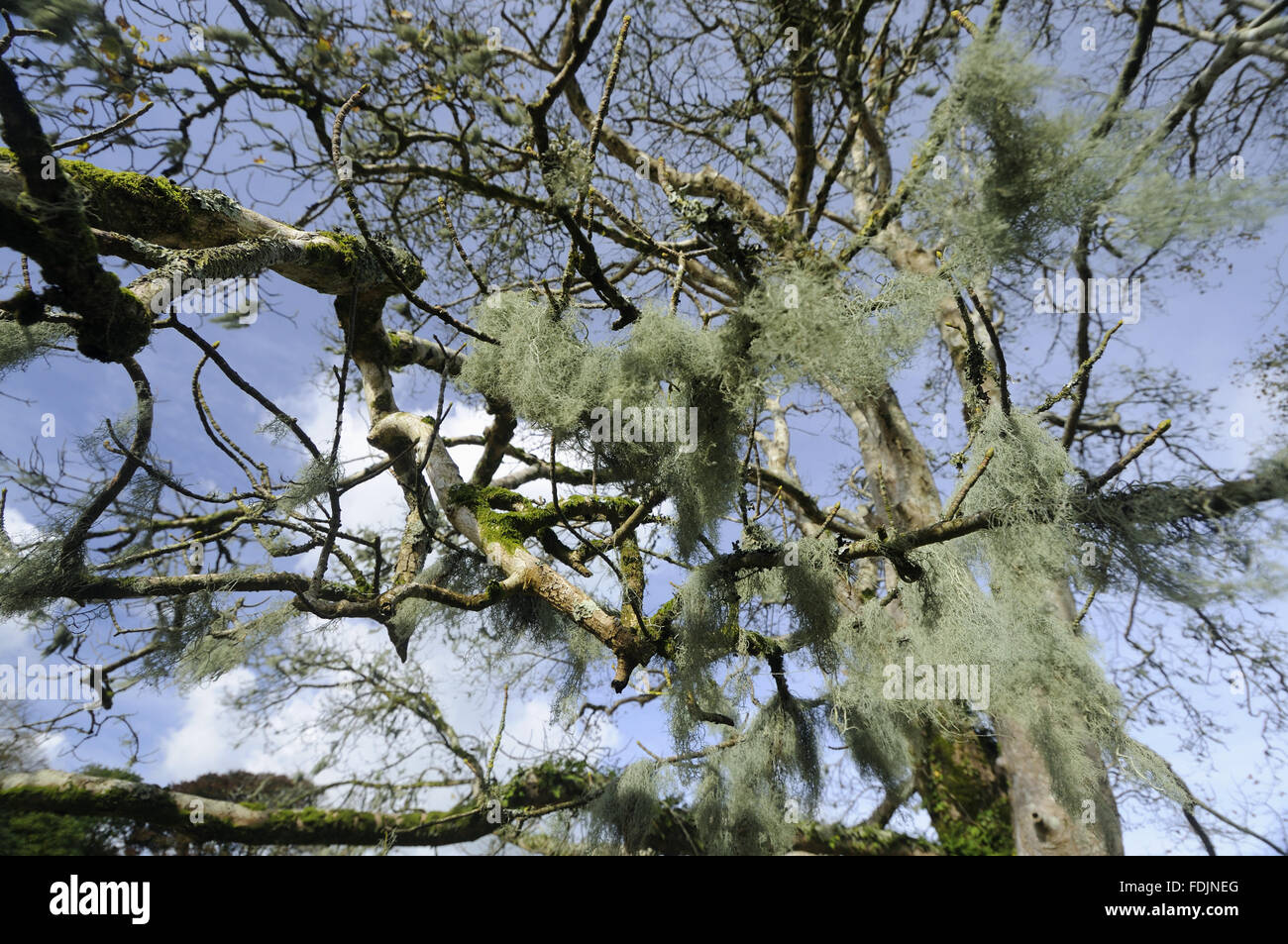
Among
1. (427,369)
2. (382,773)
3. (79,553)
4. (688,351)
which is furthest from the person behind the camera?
(382,773)

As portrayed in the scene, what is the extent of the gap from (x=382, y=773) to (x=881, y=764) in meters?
3.83

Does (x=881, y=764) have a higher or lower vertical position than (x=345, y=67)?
lower

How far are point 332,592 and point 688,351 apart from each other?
218cm

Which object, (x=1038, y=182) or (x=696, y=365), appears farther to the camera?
(x=696, y=365)

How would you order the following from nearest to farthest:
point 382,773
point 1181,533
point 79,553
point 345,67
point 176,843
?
point 1181,533, point 79,553, point 345,67, point 176,843, point 382,773

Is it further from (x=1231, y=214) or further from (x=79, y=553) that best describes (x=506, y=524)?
(x=1231, y=214)

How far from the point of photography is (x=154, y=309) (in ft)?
6.52

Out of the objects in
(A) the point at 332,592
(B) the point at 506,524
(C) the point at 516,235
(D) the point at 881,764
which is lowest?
(D) the point at 881,764

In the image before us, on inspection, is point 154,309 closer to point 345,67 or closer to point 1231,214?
point 345,67

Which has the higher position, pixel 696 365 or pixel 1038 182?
pixel 1038 182

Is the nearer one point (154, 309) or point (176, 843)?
point (154, 309)

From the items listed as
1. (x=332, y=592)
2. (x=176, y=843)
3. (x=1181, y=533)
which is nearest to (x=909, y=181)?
(x=1181, y=533)

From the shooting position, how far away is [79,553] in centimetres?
245

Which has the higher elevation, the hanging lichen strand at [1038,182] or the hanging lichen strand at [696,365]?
the hanging lichen strand at [1038,182]
